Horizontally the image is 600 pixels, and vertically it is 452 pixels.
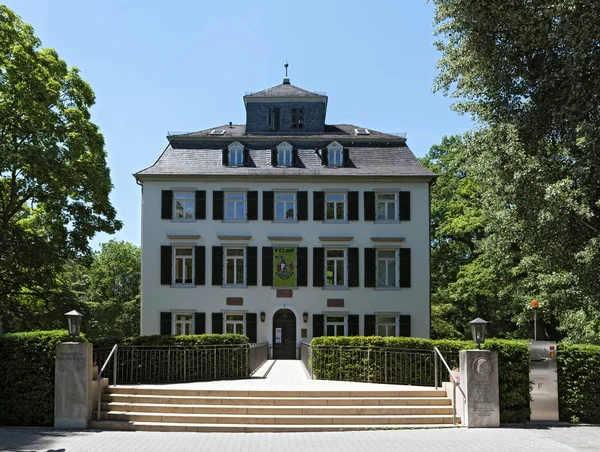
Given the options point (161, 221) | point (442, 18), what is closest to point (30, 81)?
point (161, 221)

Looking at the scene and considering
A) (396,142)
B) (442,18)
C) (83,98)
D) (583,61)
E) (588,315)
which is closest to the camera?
(583,61)

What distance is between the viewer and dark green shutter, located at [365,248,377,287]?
3169 centimetres

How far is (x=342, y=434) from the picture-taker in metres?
13.5

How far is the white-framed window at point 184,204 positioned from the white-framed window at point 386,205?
8.38 m

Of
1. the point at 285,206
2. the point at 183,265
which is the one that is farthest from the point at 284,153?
the point at 183,265

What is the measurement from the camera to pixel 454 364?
1611 centimetres

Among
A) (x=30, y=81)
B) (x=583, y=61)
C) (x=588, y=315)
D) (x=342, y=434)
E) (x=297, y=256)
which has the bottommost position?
(x=342, y=434)

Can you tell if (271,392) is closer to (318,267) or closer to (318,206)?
(318,267)

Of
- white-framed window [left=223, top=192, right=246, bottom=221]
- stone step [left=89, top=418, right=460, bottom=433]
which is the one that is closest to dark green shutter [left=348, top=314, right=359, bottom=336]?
white-framed window [left=223, top=192, right=246, bottom=221]

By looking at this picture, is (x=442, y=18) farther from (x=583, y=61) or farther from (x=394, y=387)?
(x=394, y=387)

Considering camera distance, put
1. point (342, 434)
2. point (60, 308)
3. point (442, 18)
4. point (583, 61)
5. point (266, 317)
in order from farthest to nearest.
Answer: point (266, 317) < point (60, 308) < point (442, 18) < point (583, 61) < point (342, 434)

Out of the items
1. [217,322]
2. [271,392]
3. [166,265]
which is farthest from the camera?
[166,265]

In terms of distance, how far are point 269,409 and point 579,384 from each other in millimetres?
6466

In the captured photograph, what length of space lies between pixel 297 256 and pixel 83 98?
1124 centimetres
